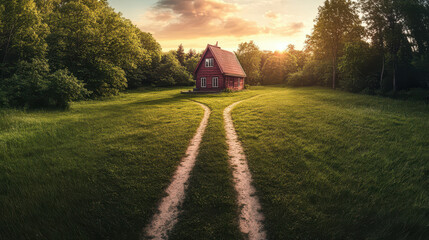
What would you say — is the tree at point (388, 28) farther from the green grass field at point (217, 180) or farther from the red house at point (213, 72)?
the red house at point (213, 72)

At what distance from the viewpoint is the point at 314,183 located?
5.58m

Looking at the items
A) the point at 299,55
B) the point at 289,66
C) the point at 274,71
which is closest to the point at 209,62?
the point at 274,71

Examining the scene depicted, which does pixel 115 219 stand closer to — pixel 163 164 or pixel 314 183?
pixel 163 164

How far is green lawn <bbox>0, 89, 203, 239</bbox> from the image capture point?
4049 mm

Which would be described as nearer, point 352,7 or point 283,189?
point 283,189

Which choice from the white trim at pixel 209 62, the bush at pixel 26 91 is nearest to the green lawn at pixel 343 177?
the bush at pixel 26 91

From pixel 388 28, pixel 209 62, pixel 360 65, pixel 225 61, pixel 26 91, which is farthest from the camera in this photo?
pixel 225 61

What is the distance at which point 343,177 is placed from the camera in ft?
19.1

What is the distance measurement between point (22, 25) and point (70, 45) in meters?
5.64

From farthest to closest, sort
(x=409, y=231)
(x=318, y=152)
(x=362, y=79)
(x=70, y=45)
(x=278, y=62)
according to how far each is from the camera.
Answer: (x=278, y=62) < (x=362, y=79) < (x=70, y=45) < (x=318, y=152) < (x=409, y=231)

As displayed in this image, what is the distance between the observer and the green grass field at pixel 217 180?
403 cm

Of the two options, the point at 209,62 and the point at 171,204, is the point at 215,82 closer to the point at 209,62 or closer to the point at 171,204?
the point at 209,62

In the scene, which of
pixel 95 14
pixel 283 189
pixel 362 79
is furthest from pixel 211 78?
pixel 283 189

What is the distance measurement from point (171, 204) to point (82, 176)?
3210 mm
